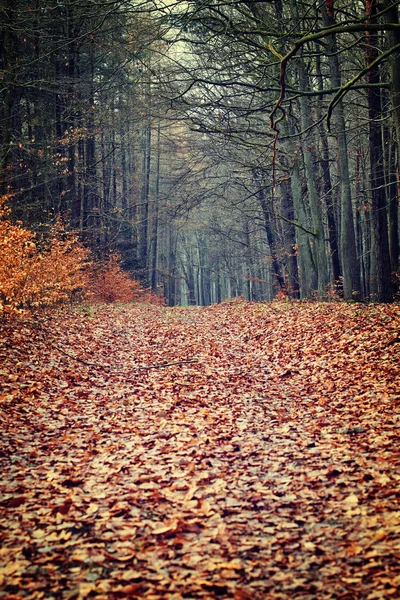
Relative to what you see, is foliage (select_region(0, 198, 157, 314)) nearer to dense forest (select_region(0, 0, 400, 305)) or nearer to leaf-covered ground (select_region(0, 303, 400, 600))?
leaf-covered ground (select_region(0, 303, 400, 600))

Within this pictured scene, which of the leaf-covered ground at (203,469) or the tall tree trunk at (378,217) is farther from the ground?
the tall tree trunk at (378,217)

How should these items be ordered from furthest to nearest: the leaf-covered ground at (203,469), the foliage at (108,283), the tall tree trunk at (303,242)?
the foliage at (108,283) < the tall tree trunk at (303,242) < the leaf-covered ground at (203,469)

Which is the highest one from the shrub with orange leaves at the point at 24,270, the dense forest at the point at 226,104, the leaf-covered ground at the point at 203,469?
the dense forest at the point at 226,104

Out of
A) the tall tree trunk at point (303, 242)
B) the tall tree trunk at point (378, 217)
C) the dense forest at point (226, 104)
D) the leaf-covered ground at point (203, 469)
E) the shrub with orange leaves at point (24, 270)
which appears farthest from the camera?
the tall tree trunk at point (303, 242)

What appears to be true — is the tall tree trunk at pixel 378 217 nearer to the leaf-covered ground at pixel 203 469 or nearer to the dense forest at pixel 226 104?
the dense forest at pixel 226 104

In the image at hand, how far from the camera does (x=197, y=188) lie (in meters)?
18.1

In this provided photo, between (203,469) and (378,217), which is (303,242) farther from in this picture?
(203,469)

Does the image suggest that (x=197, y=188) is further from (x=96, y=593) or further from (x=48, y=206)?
(x=96, y=593)

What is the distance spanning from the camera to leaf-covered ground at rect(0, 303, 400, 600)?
3.17 m

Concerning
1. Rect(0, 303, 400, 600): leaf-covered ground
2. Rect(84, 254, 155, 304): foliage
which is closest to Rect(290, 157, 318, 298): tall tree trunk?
Rect(0, 303, 400, 600): leaf-covered ground

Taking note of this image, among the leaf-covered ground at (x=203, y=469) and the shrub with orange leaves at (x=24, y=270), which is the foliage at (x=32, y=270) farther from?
the leaf-covered ground at (x=203, y=469)

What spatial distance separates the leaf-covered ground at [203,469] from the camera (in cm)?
317

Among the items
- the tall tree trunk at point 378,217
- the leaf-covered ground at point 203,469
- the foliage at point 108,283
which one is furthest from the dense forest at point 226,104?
the leaf-covered ground at point 203,469

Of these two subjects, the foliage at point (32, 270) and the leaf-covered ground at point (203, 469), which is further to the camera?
the foliage at point (32, 270)
